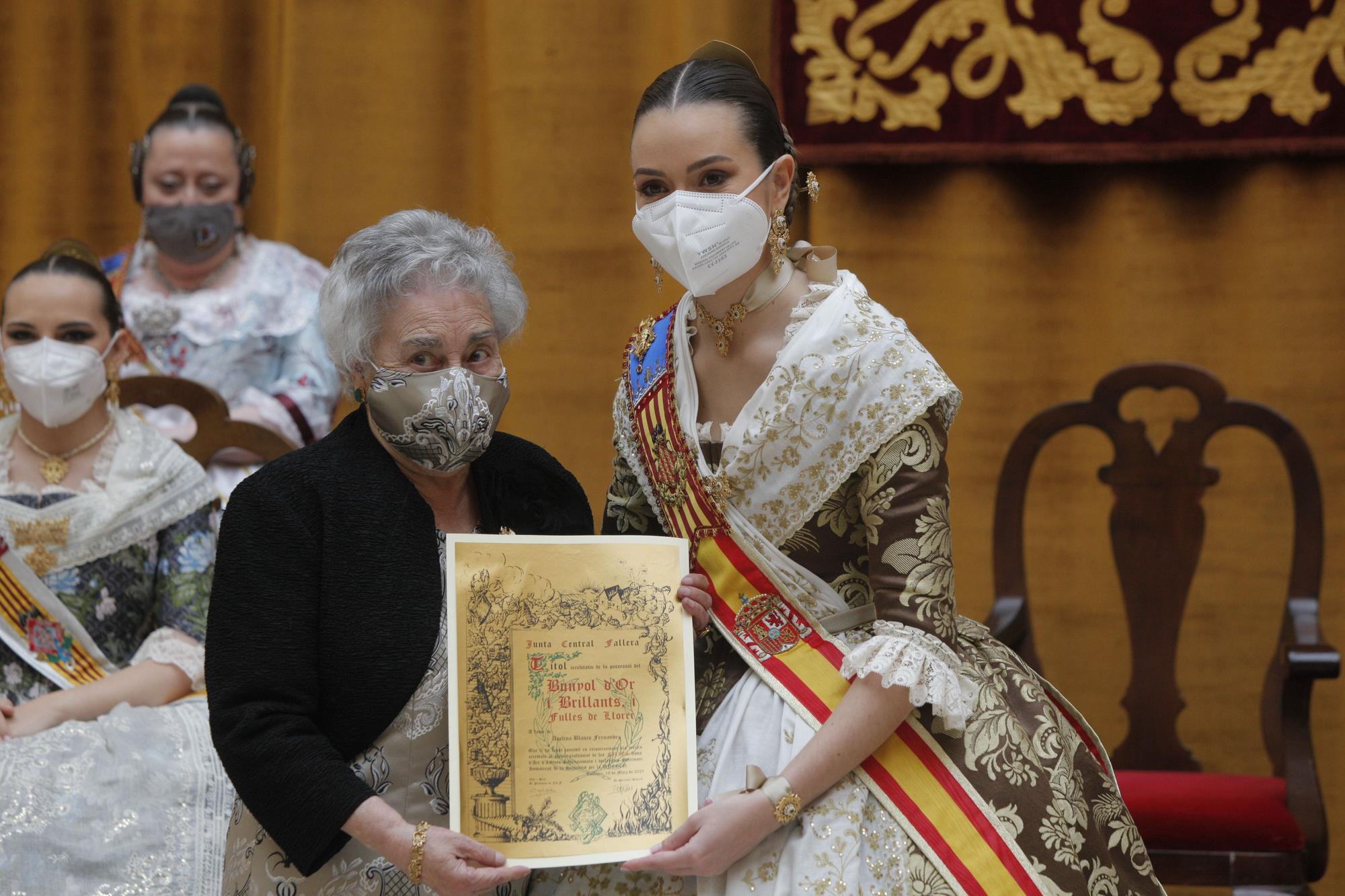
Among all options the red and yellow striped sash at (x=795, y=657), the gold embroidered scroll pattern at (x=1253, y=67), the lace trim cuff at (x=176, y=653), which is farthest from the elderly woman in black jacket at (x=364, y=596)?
the gold embroidered scroll pattern at (x=1253, y=67)

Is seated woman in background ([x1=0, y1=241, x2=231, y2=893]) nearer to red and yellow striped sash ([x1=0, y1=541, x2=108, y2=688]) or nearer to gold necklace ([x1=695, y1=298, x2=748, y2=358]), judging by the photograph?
red and yellow striped sash ([x1=0, y1=541, x2=108, y2=688])

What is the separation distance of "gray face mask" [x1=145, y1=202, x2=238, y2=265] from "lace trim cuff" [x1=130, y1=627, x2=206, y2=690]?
4.25 ft

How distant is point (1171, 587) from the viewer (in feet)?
9.24

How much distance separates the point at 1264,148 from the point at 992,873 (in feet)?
7.42

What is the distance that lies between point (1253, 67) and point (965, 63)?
0.66m

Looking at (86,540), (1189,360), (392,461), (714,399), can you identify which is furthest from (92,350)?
(1189,360)

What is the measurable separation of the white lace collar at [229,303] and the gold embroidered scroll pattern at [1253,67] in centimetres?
212

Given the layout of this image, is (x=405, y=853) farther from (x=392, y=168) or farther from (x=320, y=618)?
(x=392, y=168)

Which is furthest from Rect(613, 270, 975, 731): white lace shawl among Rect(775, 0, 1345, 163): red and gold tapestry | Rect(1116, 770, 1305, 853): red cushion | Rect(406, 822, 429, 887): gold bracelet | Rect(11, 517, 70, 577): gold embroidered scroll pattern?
Rect(775, 0, 1345, 163): red and gold tapestry

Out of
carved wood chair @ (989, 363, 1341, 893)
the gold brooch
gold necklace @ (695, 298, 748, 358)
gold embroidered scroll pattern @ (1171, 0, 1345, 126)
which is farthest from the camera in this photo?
gold embroidered scroll pattern @ (1171, 0, 1345, 126)

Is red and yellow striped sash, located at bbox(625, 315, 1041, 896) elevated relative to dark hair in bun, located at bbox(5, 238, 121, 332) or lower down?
lower down

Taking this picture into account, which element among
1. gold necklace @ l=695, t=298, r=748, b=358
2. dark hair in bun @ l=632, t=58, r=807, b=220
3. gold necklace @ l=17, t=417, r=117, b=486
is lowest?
gold necklace @ l=17, t=417, r=117, b=486

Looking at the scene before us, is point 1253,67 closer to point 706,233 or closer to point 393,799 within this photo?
point 706,233

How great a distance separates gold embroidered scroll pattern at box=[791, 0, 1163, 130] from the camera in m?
3.30
